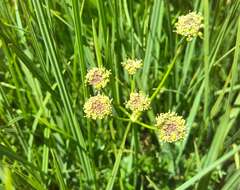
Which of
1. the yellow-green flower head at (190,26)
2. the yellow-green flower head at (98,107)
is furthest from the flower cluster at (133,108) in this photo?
the yellow-green flower head at (190,26)

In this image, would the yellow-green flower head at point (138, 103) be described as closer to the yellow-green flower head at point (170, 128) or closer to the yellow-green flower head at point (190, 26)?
the yellow-green flower head at point (170, 128)

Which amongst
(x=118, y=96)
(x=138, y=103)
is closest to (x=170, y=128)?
(x=138, y=103)

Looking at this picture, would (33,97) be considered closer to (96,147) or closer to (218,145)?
(96,147)

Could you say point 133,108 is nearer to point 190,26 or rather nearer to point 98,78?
point 98,78

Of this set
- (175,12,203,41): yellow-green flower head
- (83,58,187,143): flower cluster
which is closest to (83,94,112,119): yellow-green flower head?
(83,58,187,143): flower cluster

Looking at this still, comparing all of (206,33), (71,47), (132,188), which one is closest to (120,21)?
(71,47)
